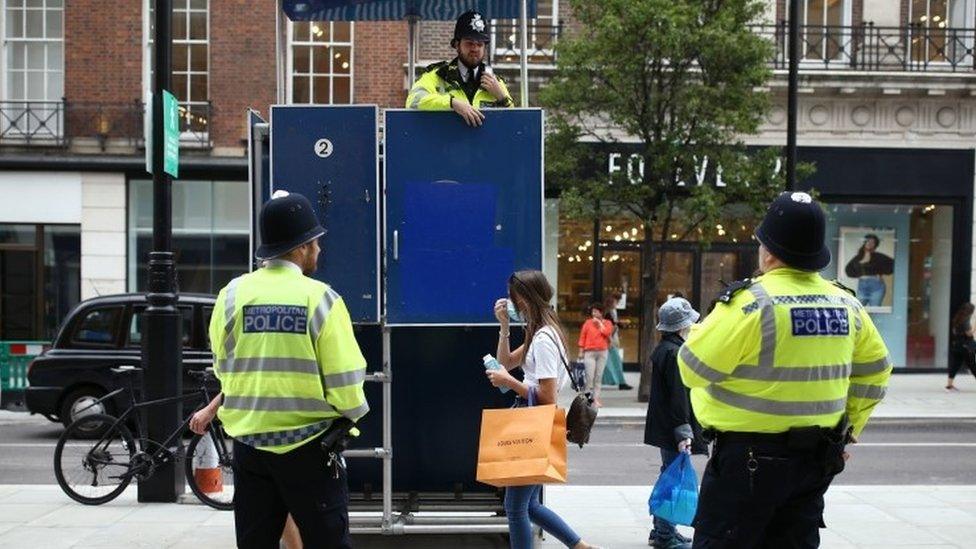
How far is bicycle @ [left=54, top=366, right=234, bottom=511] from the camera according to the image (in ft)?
25.7

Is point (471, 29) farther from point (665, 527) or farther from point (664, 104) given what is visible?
point (664, 104)

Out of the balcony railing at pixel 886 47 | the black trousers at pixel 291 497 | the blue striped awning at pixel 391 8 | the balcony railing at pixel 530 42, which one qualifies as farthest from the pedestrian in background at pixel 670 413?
the balcony railing at pixel 886 47

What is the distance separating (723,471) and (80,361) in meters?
10.2

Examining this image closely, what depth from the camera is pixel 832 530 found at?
734 cm

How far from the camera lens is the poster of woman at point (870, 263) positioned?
20.8 meters

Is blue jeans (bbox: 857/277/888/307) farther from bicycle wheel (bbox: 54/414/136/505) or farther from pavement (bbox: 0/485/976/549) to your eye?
bicycle wheel (bbox: 54/414/136/505)

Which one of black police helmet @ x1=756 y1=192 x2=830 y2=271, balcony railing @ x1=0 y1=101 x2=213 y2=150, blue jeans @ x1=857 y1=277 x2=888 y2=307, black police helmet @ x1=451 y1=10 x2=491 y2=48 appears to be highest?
balcony railing @ x1=0 y1=101 x2=213 y2=150

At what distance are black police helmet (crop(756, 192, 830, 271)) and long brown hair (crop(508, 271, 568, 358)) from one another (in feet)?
5.93

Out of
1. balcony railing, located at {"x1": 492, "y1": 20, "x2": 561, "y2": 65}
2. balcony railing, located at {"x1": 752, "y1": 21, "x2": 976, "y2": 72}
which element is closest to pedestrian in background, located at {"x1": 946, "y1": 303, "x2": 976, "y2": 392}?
balcony railing, located at {"x1": 752, "y1": 21, "x2": 976, "y2": 72}

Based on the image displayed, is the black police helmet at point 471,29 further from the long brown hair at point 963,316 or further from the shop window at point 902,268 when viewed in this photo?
the shop window at point 902,268

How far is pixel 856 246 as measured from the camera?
822 inches

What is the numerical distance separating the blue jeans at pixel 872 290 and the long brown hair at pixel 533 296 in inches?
674

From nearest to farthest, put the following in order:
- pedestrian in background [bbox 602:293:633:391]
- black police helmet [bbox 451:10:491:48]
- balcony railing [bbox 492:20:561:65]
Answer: black police helmet [bbox 451:10:491:48]
pedestrian in background [bbox 602:293:633:391]
balcony railing [bbox 492:20:561:65]

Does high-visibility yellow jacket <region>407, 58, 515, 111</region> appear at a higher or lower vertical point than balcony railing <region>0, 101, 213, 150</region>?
lower
